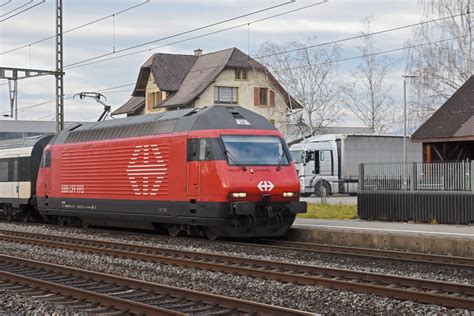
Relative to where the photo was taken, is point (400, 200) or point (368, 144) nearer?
point (400, 200)

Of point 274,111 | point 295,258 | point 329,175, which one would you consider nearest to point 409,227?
point 295,258

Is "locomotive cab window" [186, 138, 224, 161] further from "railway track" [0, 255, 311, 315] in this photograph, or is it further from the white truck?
the white truck

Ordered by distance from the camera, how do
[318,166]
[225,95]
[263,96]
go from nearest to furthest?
[318,166], [225,95], [263,96]

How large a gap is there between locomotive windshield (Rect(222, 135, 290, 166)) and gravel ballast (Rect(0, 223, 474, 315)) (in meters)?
1.99

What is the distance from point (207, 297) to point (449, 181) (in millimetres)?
12836

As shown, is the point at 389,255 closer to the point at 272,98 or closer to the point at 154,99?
the point at 272,98

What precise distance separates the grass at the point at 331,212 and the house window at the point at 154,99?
1317 inches

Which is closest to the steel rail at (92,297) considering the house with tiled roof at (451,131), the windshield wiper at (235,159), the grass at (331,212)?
the windshield wiper at (235,159)

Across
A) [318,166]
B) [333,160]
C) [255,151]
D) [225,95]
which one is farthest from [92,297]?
[225,95]

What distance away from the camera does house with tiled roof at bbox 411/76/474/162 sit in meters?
25.8

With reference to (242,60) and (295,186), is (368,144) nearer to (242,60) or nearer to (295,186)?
(242,60)

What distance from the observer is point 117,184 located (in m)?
21.4

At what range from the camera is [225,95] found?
5928 cm

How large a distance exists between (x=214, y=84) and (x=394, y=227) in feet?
129
